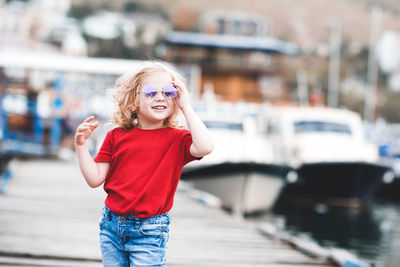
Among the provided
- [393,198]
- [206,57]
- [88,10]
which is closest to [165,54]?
[206,57]

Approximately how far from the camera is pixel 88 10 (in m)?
146

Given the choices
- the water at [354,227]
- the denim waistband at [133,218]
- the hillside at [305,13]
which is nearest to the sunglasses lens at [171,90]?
the denim waistband at [133,218]

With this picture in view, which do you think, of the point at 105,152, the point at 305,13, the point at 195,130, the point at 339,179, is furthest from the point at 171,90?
the point at 305,13

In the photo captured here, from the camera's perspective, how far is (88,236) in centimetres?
668

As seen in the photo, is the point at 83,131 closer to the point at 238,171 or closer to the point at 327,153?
the point at 238,171

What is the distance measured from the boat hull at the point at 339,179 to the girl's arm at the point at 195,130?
13.8m

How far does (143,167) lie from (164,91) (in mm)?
372

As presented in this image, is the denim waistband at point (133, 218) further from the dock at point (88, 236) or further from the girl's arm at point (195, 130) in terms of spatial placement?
the dock at point (88, 236)

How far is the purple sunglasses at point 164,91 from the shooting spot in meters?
2.89

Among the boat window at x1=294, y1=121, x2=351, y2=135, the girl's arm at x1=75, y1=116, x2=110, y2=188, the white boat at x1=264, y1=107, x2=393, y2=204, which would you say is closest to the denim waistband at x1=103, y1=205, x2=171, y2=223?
the girl's arm at x1=75, y1=116, x2=110, y2=188

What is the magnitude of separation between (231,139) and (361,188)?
416 centimetres

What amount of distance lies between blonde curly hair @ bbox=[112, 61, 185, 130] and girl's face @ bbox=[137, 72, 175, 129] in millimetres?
28

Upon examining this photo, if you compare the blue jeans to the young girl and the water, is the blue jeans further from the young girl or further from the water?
the water

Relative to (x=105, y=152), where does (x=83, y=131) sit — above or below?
above
